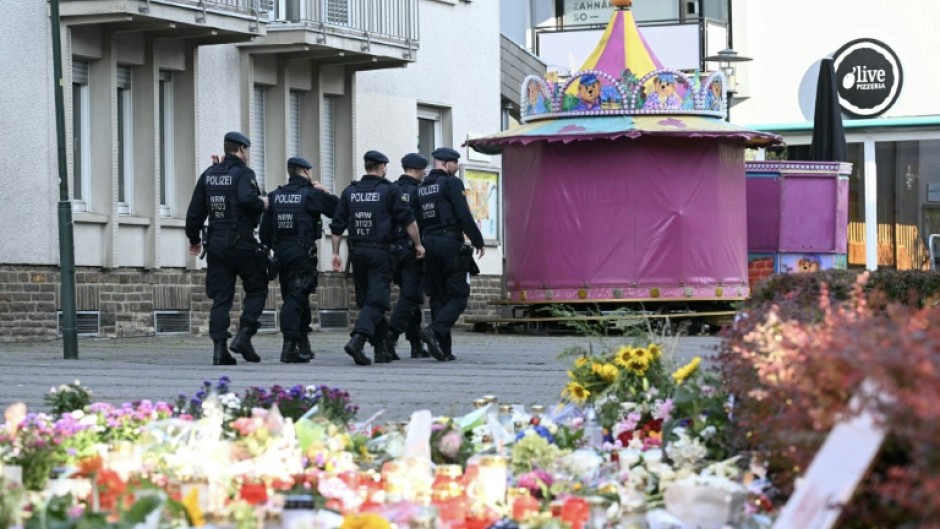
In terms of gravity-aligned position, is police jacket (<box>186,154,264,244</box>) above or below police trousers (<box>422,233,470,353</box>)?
above

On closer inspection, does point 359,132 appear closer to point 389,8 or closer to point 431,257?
point 389,8

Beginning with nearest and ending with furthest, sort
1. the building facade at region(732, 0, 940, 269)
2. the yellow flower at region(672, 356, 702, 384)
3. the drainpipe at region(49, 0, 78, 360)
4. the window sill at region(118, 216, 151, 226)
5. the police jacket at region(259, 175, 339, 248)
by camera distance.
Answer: the yellow flower at region(672, 356, 702, 384) → the police jacket at region(259, 175, 339, 248) → the drainpipe at region(49, 0, 78, 360) → the window sill at region(118, 216, 151, 226) → the building facade at region(732, 0, 940, 269)

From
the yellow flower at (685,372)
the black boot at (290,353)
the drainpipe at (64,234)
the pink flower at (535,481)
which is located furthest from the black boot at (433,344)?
the pink flower at (535,481)

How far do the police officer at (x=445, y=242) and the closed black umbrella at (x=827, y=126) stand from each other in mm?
13622

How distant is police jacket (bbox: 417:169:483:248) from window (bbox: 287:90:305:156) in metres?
10.9

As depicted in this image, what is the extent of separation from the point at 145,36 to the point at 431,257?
867cm

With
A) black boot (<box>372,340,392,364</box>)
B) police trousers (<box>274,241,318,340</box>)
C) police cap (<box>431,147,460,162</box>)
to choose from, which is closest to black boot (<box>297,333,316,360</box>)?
police trousers (<box>274,241,318,340</box>)

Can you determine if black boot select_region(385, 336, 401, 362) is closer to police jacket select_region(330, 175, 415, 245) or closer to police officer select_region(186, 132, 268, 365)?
police jacket select_region(330, 175, 415, 245)

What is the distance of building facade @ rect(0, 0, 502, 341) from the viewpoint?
25.1 meters

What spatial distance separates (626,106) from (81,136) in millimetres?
6761

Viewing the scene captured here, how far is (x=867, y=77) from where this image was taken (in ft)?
182

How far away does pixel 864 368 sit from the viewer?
5.00m

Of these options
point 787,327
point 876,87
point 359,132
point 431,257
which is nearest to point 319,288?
point 359,132

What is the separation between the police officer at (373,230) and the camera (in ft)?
61.8
